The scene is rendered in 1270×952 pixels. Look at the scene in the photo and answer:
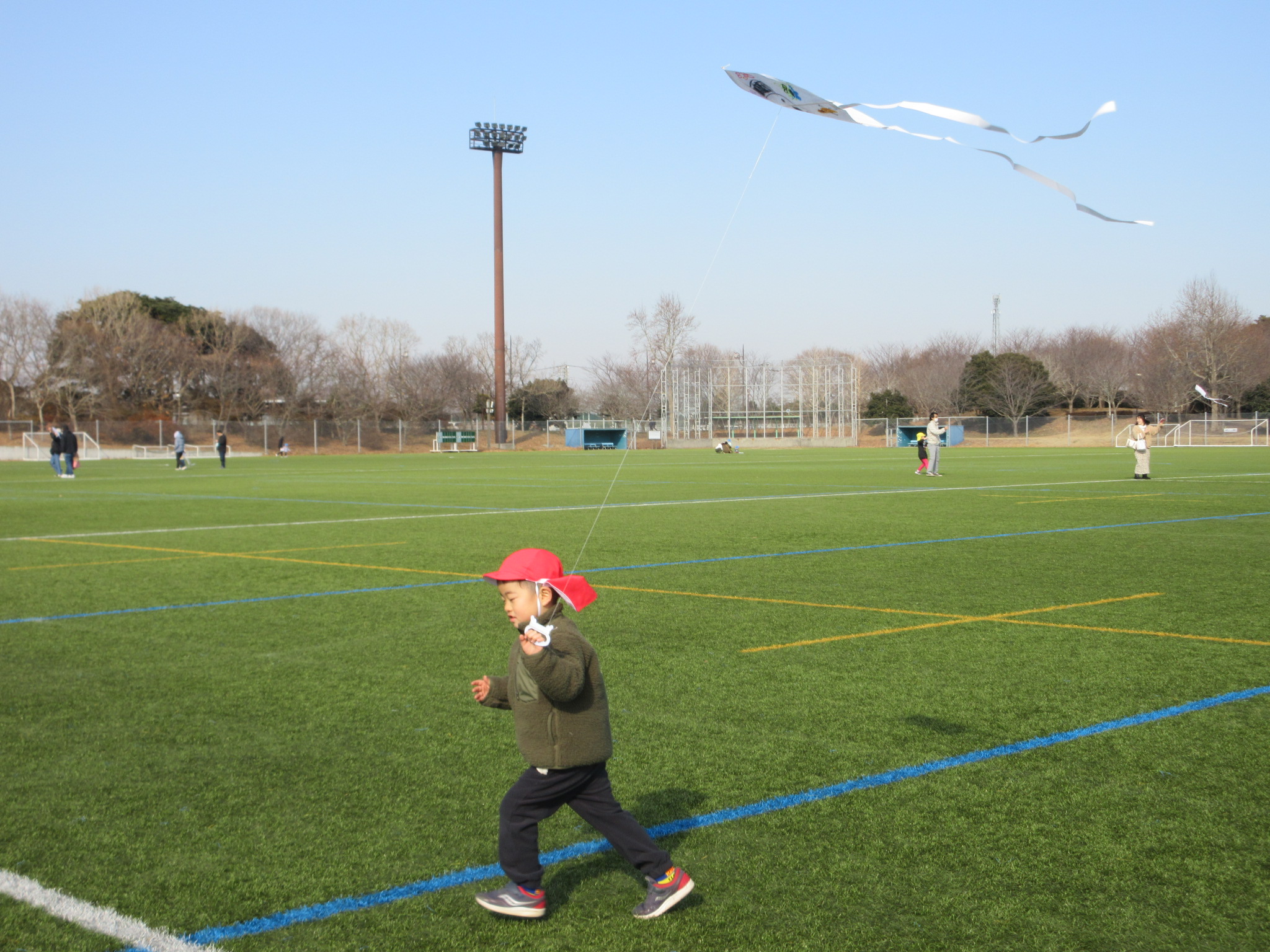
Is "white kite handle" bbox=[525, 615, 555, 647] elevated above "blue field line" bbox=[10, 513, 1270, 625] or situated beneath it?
elevated above

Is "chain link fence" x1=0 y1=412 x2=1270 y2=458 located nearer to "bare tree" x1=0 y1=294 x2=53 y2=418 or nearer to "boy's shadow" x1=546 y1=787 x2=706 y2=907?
"bare tree" x1=0 y1=294 x2=53 y2=418

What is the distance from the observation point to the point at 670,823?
4.45 metres

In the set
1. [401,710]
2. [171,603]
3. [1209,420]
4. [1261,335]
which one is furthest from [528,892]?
[1261,335]

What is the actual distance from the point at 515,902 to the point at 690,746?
201 centimetres

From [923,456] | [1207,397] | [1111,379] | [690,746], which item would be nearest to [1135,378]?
[1111,379]

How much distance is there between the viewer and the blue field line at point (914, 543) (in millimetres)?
12695

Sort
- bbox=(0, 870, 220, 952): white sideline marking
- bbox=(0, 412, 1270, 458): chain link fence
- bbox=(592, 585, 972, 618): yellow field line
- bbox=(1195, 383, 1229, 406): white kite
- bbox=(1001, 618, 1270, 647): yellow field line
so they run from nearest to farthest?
bbox=(0, 870, 220, 952): white sideline marking
bbox=(1001, 618, 1270, 647): yellow field line
bbox=(592, 585, 972, 618): yellow field line
bbox=(1195, 383, 1229, 406): white kite
bbox=(0, 412, 1270, 458): chain link fence

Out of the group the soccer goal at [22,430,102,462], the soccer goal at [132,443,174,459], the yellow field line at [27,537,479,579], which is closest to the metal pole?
the soccer goal at [132,443,174,459]

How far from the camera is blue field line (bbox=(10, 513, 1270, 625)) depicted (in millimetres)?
9570

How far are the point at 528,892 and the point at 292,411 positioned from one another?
85821 millimetres

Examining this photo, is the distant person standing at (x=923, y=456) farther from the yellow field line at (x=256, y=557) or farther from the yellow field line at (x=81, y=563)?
the yellow field line at (x=81, y=563)

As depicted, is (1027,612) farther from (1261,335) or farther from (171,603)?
(1261,335)

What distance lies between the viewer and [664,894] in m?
3.64

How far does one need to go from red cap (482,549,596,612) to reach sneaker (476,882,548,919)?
935 mm
